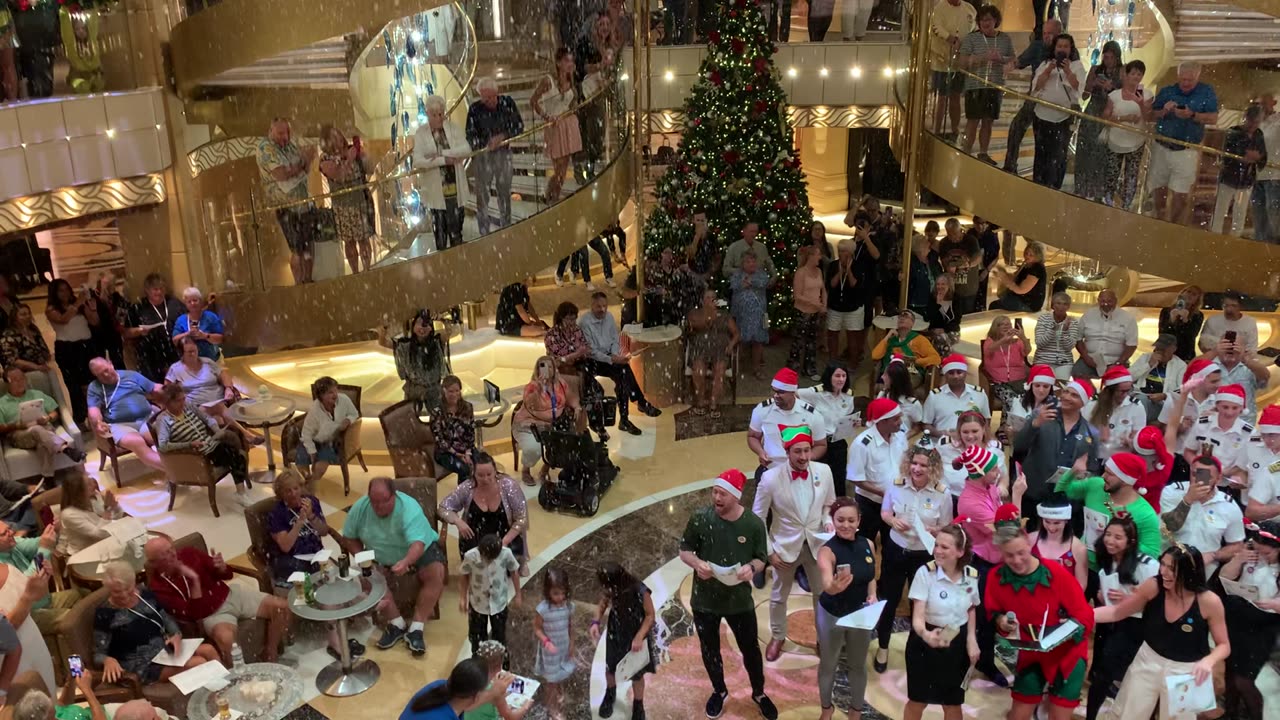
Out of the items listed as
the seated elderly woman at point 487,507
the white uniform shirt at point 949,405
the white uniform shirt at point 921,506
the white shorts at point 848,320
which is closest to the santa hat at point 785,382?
the white uniform shirt at point 949,405

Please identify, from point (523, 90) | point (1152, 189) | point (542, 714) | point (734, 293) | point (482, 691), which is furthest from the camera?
point (523, 90)

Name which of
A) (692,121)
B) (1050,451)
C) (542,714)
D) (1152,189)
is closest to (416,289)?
(692,121)

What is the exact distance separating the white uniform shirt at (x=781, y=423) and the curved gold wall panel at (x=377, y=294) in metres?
3.80

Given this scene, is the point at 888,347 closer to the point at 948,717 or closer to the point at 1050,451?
the point at 1050,451

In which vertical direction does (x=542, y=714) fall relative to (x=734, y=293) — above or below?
below

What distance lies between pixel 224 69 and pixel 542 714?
667cm

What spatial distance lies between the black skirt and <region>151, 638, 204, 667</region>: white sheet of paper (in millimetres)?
3700

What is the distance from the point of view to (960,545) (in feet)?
17.2

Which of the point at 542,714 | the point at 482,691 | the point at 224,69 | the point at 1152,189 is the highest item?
the point at 224,69

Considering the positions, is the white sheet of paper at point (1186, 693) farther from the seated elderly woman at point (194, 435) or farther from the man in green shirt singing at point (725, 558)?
the seated elderly woman at point (194, 435)

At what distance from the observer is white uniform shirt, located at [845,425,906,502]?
6492 mm

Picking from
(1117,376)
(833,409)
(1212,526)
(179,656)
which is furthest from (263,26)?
(1212,526)

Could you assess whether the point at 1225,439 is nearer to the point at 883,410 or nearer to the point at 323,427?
the point at 883,410

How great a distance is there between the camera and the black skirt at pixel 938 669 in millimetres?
5293
